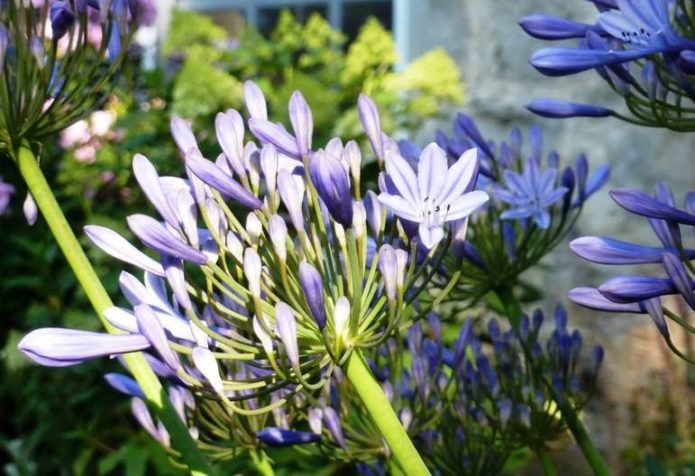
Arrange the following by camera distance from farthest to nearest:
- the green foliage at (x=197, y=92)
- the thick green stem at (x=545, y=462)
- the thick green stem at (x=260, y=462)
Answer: the green foliage at (x=197, y=92)
the thick green stem at (x=545, y=462)
the thick green stem at (x=260, y=462)

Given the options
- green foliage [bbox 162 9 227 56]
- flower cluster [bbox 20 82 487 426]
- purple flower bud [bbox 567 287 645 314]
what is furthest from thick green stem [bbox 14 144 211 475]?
green foliage [bbox 162 9 227 56]

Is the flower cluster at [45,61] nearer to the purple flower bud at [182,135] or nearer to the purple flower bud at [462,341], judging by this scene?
the purple flower bud at [182,135]

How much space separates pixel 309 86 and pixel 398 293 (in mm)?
2913

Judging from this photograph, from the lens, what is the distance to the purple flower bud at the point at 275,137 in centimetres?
97

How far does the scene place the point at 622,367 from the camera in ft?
12.6

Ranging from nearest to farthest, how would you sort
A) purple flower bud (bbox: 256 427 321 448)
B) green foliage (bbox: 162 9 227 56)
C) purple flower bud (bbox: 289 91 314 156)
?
purple flower bud (bbox: 289 91 314 156)
purple flower bud (bbox: 256 427 321 448)
green foliage (bbox: 162 9 227 56)

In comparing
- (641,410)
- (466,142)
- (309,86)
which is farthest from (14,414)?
(466,142)

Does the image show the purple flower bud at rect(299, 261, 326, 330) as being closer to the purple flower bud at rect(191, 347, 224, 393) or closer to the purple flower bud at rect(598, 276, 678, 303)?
the purple flower bud at rect(191, 347, 224, 393)

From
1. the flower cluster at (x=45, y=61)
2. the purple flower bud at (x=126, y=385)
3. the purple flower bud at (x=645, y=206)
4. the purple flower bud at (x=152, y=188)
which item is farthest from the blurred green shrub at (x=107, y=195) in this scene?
the purple flower bud at (x=645, y=206)

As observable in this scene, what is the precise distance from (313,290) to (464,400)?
2.00 ft

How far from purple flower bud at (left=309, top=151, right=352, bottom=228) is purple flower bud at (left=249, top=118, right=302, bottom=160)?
62 mm

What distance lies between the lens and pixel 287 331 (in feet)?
2.90

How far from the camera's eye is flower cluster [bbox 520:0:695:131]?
1.04 metres

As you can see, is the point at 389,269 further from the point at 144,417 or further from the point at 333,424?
the point at 144,417
